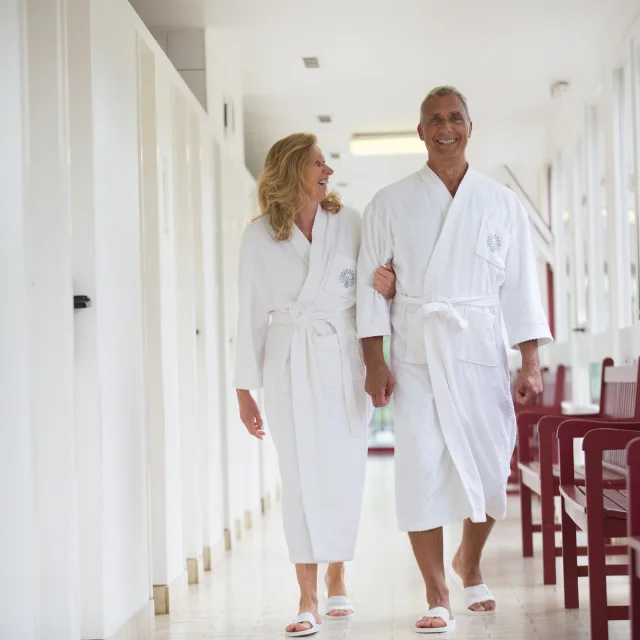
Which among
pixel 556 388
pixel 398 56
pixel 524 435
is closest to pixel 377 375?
pixel 524 435

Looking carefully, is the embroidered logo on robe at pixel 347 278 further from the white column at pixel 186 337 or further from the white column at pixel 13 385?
the white column at pixel 186 337

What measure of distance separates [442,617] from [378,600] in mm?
634

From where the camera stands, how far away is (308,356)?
313 centimetres

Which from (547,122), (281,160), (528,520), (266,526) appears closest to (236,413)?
(266,526)

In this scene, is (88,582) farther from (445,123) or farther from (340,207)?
(445,123)

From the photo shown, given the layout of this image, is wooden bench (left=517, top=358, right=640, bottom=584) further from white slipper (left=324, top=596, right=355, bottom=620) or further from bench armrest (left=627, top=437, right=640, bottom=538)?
bench armrest (left=627, top=437, right=640, bottom=538)

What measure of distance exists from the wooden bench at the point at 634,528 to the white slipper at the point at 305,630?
1.17 m

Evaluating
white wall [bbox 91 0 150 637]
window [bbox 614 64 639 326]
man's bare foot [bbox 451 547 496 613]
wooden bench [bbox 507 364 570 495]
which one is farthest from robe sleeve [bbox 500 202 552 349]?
wooden bench [bbox 507 364 570 495]

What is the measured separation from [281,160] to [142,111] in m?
0.83

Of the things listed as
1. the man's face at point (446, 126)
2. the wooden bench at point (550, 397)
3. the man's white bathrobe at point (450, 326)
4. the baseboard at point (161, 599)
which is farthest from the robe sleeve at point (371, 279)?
the wooden bench at point (550, 397)

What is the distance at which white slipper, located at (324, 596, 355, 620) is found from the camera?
3.26m

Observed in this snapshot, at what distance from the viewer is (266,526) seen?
20.1ft

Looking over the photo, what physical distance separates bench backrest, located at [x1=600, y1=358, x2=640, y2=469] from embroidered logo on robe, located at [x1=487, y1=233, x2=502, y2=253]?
0.75 metres

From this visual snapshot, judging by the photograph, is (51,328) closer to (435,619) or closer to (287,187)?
(287,187)
